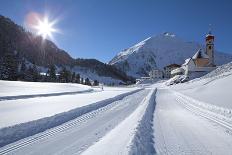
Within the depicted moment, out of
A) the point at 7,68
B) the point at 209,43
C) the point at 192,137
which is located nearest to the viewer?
the point at 192,137

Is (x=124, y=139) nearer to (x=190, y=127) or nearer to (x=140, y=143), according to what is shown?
(x=140, y=143)

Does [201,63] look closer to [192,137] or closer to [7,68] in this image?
[7,68]

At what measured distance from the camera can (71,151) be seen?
745 cm

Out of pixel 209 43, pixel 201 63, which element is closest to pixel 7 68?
pixel 201 63

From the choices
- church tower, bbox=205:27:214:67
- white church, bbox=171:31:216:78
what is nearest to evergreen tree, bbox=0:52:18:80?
white church, bbox=171:31:216:78

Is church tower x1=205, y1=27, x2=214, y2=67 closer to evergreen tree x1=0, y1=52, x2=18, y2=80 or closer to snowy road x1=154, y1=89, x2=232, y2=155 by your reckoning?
evergreen tree x1=0, y1=52, x2=18, y2=80

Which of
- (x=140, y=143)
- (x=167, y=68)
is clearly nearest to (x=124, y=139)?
(x=140, y=143)

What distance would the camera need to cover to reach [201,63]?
105625mm

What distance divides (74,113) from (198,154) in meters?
8.93

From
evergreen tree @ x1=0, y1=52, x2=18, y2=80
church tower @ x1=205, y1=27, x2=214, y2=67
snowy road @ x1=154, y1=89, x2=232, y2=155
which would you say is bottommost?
snowy road @ x1=154, y1=89, x2=232, y2=155

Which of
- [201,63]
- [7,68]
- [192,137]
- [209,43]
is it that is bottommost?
[192,137]

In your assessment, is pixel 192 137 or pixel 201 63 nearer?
pixel 192 137

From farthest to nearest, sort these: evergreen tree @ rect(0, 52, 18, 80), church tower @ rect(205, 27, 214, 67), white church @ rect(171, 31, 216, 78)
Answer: church tower @ rect(205, 27, 214, 67), white church @ rect(171, 31, 216, 78), evergreen tree @ rect(0, 52, 18, 80)

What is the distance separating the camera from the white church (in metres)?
88.2
